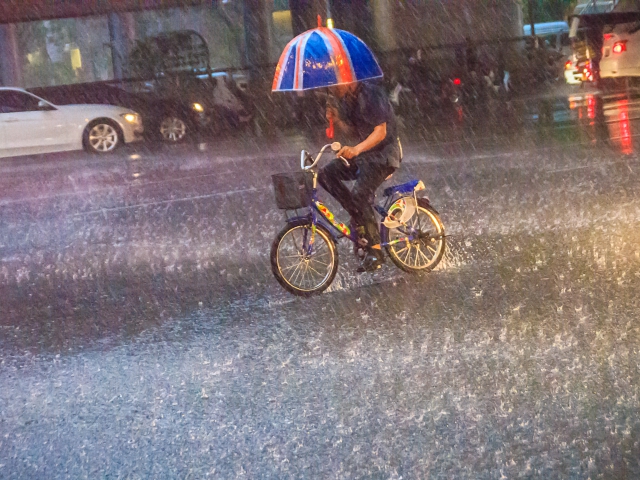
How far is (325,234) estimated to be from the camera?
6.62 m

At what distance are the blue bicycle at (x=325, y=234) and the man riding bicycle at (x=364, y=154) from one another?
106 millimetres

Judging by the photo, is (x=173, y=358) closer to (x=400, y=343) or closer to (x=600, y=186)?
(x=400, y=343)

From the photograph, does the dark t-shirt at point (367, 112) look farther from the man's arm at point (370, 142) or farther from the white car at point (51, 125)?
the white car at point (51, 125)

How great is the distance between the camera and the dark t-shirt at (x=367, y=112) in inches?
247

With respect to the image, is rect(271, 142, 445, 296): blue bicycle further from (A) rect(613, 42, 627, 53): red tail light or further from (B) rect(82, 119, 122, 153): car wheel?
(A) rect(613, 42, 627, 53): red tail light

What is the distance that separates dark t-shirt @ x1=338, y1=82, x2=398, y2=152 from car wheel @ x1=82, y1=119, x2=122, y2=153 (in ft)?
40.7

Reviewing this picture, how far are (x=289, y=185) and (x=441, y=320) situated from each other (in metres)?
1.34

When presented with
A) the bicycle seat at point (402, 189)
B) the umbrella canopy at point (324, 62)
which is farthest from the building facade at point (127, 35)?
the bicycle seat at point (402, 189)

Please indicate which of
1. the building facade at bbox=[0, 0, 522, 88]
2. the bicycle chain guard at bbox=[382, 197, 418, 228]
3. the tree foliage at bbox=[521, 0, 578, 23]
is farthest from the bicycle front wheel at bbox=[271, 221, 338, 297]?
the tree foliage at bbox=[521, 0, 578, 23]

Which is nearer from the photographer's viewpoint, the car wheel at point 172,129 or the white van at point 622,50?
the white van at point 622,50

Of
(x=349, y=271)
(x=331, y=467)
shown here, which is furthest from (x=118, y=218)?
(x=331, y=467)

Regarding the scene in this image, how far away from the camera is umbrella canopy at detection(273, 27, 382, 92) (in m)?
6.32

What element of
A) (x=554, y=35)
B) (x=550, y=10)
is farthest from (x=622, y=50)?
(x=550, y=10)

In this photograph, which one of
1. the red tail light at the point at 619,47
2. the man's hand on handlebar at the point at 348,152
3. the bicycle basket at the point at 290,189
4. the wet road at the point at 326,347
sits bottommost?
the wet road at the point at 326,347
